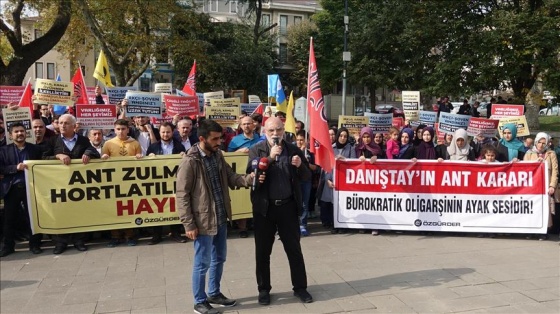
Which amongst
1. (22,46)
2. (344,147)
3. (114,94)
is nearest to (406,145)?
(344,147)

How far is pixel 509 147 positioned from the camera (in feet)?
26.7

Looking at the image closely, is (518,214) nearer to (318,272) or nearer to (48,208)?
(318,272)

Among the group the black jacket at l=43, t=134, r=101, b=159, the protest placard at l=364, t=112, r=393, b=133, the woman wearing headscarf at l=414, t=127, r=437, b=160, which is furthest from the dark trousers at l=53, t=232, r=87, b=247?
the protest placard at l=364, t=112, r=393, b=133

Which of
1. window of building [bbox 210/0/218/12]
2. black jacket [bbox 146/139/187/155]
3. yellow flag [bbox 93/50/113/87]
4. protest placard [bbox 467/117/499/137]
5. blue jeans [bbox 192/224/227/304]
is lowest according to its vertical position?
blue jeans [bbox 192/224/227/304]

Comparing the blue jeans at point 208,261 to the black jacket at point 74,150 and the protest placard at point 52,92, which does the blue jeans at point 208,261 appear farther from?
the protest placard at point 52,92

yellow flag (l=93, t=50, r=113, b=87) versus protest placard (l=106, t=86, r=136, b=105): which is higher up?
yellow flag (l=93, t=50, r=113, b=87)

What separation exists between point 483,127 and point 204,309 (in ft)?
20.1

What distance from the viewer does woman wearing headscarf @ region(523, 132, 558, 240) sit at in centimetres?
732

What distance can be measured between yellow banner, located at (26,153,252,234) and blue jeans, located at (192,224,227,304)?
269 cm

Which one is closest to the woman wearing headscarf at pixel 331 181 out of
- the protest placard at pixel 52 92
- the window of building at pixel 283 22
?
the protest placard at pixel 52 92

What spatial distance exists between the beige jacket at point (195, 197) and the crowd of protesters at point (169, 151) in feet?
9.39

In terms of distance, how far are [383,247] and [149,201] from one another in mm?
3420

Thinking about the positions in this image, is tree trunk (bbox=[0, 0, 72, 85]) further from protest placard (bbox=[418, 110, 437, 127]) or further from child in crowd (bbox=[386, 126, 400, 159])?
child in crowd (bbox=[386, 126, 400, 159])

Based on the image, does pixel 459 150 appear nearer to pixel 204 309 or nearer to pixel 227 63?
pixel 204 309
